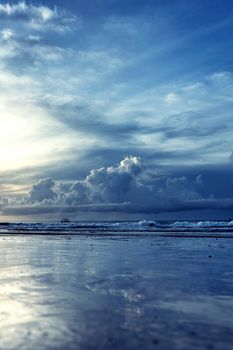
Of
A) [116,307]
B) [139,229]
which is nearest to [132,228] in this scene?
[139,229]

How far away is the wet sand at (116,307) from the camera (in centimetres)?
664

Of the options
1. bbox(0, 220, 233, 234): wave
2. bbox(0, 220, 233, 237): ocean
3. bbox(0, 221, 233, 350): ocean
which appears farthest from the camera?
bbox(0, 220, 233, 234): wave

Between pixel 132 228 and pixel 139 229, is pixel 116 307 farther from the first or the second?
pixel 132 228

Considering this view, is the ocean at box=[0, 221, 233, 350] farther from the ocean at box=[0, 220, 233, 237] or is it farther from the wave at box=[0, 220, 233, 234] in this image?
the wave at box=[0, 220, 233, 234]

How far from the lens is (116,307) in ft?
29.4

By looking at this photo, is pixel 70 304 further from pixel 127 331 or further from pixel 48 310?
pixel 127 331

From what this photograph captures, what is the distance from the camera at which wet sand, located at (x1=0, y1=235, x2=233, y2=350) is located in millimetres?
6637

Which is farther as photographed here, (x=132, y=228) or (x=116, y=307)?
(x=132, y=228)

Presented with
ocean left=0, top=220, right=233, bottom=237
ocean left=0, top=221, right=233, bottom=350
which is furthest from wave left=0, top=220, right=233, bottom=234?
ocean left=0, top=221, right=233, bottom=350

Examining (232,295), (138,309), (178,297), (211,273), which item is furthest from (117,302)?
(211,273)

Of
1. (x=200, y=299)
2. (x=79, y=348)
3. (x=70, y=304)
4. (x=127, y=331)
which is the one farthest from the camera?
(x=200, y=299)

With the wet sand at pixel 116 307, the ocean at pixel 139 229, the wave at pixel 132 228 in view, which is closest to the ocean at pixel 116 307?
the wet sand at pixel 116 307

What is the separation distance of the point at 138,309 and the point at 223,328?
202cm

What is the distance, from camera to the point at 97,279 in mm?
12883
